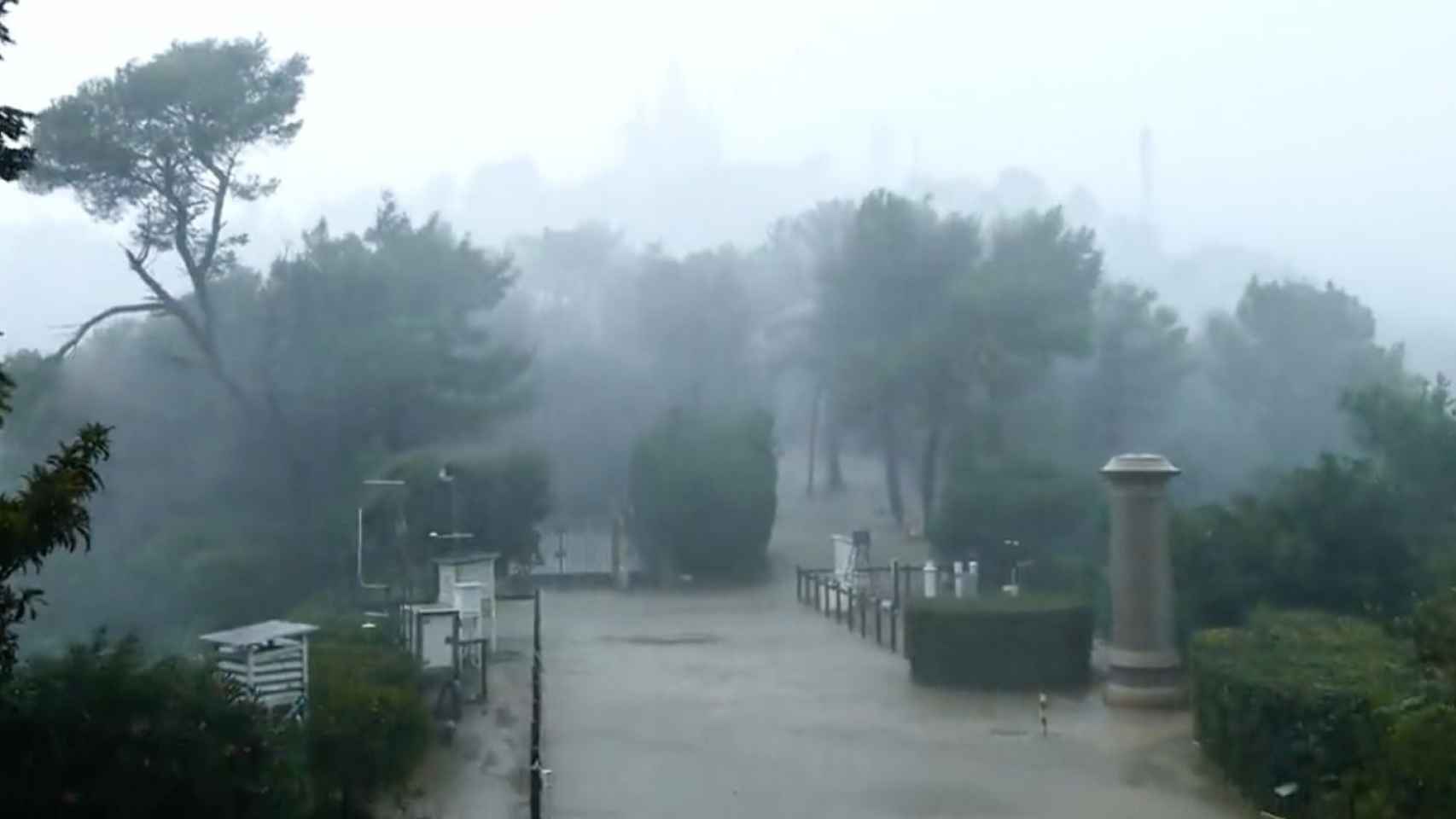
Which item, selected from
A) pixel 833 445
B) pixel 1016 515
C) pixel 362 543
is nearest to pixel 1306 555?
pixel 1016 515

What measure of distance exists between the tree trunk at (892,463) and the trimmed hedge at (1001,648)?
22.0 m

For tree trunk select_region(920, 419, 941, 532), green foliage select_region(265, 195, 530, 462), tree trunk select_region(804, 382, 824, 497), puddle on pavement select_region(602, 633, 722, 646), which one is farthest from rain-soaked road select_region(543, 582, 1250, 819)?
tree trunk select_region(804, 382, 824, 497)

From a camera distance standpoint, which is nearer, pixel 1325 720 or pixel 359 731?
pixel 359 731

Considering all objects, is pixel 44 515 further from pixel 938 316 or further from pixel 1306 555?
pixel 938 316

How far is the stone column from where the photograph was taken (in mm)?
17609

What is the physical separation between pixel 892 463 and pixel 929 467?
8.75ft

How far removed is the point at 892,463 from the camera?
141 feet

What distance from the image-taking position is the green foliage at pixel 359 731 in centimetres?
1020

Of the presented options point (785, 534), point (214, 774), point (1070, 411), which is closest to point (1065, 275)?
point (1070, 411)

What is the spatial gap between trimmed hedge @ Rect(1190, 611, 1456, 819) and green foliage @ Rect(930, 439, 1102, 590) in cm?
1536

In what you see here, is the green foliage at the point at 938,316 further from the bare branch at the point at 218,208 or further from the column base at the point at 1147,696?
the column base at the point at 1147,696

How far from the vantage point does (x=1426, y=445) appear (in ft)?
68.6

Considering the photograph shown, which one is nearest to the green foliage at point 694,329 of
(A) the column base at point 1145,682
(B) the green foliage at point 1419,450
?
(B) the green foliage at point 1419,450

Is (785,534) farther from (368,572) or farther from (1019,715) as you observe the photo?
(1019,715)
